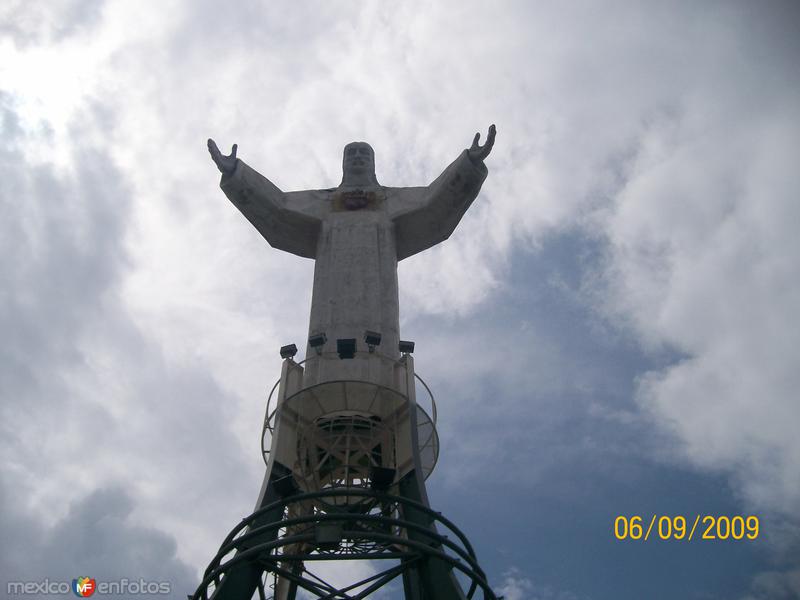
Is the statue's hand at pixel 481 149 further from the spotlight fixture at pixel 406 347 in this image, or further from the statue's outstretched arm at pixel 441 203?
the spotlight fixture at pixel 406 347

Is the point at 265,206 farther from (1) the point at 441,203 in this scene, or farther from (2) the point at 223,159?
(1) the point at 441,203

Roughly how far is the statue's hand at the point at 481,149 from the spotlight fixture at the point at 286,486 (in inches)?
363

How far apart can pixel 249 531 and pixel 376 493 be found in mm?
2168

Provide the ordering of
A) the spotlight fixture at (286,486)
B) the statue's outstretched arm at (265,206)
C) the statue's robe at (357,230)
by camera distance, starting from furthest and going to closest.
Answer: the statue's outstretched arm at (265,206)
the statue's robe at (357,230)
the spotlight fixture at (286,486)

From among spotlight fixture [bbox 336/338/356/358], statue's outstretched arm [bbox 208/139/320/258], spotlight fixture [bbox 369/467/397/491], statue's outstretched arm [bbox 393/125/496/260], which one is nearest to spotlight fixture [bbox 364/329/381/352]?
spotlight fixture [bbox 336/338/356/358]

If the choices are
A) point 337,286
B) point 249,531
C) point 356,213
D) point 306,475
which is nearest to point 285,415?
point 306,475

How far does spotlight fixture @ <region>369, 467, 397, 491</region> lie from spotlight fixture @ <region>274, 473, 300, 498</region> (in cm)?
144

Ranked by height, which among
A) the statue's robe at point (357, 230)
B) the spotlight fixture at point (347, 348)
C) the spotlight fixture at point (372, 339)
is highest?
the statue's robe at point (357, 230)

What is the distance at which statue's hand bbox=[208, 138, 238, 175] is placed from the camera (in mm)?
19703

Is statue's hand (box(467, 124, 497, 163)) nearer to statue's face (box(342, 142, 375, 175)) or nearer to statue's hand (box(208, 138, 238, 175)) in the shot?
statue's face (box(342, 142, 375, 175))

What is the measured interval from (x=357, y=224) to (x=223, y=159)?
12.2 ft

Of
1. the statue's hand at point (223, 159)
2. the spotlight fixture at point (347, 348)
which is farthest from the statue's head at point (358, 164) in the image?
the spotlight fixture at point (347, 348)

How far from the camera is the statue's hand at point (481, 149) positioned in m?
19.1

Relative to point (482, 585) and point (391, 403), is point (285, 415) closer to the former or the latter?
point (391, 403)
